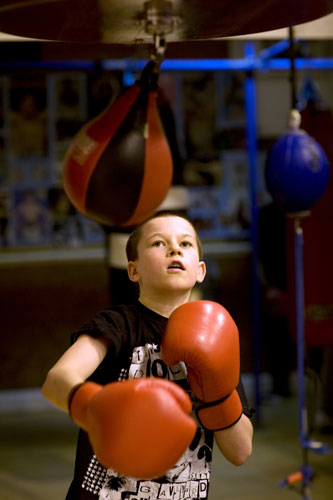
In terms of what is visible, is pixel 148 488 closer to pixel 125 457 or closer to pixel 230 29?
pixel 125 457

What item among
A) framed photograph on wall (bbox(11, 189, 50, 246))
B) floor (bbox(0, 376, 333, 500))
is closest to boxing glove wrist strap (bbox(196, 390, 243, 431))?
floor (bbox(0, 376, 333, 500))

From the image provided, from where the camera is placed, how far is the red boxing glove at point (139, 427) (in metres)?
0.74

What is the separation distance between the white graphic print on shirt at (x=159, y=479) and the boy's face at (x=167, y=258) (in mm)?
106

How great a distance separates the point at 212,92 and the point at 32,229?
121 centimetres

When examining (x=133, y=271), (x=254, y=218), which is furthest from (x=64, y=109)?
(x=133, y=271)

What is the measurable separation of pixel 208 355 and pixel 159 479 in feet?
0.87

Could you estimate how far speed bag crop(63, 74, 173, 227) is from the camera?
1.41 m

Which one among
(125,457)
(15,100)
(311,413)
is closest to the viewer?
(125,457)

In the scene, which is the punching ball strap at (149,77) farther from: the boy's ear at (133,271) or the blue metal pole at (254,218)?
the blue metal pole at (254,218)

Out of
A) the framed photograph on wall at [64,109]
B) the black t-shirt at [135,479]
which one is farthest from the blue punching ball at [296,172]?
the framed photograph on wall at [64,109]

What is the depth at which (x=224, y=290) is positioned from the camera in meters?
3.70

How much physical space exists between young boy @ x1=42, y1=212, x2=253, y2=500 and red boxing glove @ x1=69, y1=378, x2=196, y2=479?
0.23 metres

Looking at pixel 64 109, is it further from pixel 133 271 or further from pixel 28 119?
pixel 133 271

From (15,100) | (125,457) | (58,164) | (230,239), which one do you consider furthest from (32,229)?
(125,457)
